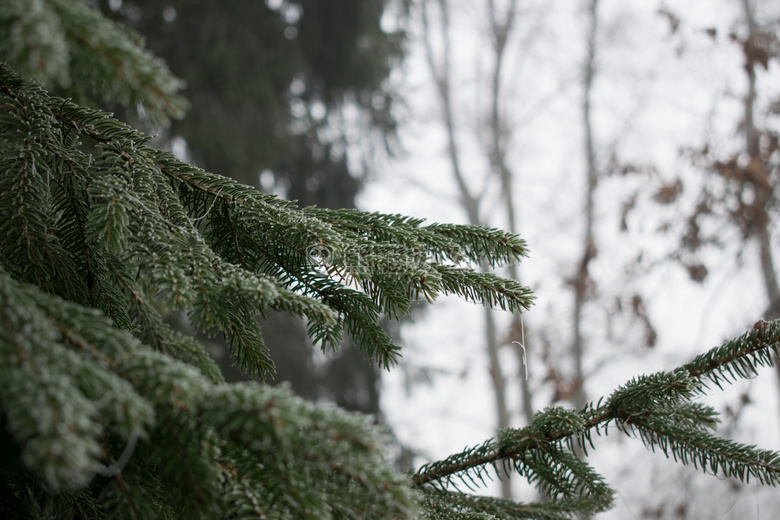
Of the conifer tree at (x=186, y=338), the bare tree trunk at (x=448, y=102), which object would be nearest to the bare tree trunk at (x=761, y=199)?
the conifer tree at (x=186, y=338)

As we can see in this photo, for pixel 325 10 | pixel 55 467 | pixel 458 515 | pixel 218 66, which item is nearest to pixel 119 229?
pixel 55 467

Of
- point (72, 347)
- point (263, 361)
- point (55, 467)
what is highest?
point (263, 361)

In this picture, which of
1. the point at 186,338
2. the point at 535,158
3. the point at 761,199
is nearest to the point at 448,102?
the point at 535,158

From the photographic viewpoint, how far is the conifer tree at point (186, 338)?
1.46 ft

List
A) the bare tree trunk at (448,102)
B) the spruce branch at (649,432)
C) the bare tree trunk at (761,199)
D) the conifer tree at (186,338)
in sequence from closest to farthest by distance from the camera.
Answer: the conifer tree at (186,338), the spruce branch at (649,432), the bare tree trunk at (761,199), the bare tree trunk at (448,102)

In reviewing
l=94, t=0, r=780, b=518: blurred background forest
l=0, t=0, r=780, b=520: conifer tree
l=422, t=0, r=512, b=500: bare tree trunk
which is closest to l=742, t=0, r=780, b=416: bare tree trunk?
l=94, t=0, r=780, b=518: blurred background forest

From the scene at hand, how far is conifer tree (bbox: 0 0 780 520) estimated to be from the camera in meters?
0.44

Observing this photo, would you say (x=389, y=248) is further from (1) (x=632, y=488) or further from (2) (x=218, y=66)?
(1) (x=632, y=488)

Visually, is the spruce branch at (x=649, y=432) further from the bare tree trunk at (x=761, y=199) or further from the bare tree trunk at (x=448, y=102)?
the bare tree trunk at (x=448, y=102)

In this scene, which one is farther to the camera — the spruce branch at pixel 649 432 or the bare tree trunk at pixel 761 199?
the bare tree trunk at pixel 761 199

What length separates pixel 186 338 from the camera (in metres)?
1.01

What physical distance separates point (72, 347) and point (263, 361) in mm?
347

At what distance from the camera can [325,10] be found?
4.80m

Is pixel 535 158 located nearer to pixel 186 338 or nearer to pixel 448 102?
pixel 448 102
